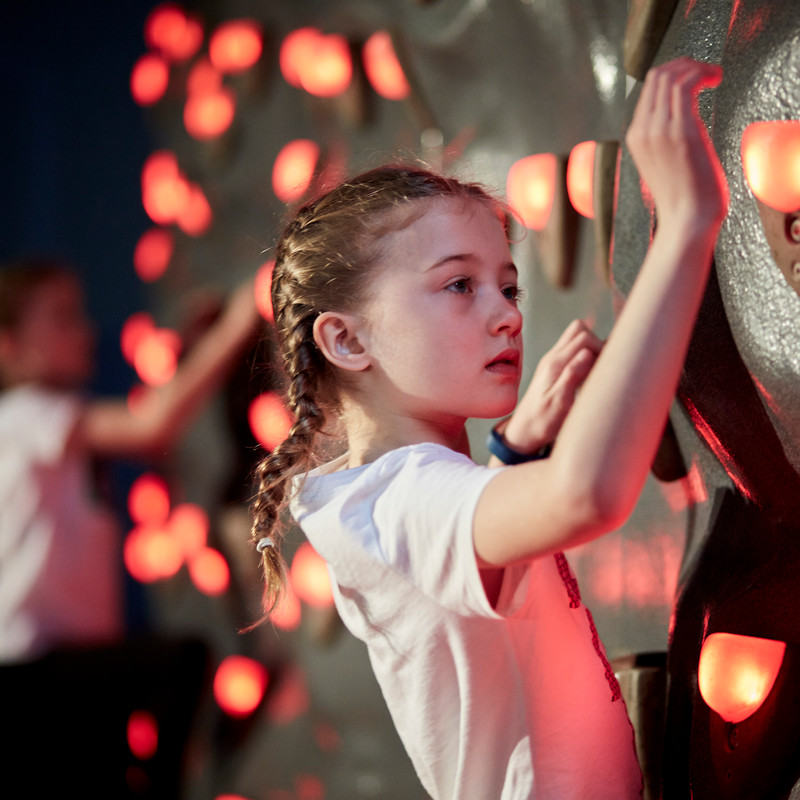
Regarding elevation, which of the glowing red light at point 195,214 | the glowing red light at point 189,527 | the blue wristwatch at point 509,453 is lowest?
the glowing red light at point 189,527

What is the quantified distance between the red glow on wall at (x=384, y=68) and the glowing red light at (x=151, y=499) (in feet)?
2.41

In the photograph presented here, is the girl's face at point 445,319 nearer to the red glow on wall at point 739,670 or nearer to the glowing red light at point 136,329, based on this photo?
the red glow on wall at point 739,670

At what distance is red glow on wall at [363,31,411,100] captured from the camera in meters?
1.11

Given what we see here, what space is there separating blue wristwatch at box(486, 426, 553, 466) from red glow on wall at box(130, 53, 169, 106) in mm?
1075

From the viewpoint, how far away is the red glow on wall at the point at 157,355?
5.03 feet

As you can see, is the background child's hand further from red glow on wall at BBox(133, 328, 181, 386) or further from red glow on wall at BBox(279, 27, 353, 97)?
red glow on wall at BBox(133, 328, 181, 386)

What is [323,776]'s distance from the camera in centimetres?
126

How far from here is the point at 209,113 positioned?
144 cm

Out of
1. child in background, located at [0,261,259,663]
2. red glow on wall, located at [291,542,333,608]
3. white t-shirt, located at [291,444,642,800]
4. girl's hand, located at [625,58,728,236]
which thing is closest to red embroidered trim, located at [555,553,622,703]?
white t-shirt, located at [291,444,642,800]

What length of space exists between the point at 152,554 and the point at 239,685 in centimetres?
28

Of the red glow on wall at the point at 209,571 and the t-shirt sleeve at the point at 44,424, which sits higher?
the t-shirt sleeve at the point at 44,424

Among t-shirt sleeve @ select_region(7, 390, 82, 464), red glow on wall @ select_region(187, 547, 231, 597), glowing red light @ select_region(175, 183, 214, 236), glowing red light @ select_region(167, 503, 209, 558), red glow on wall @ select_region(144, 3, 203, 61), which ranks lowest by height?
red glow on wall @ select_region(187, 547, 231, 597)

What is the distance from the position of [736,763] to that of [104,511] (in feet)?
4.32

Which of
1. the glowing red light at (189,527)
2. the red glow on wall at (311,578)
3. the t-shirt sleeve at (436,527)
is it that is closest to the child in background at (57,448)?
the glowing red light at (189,527)
